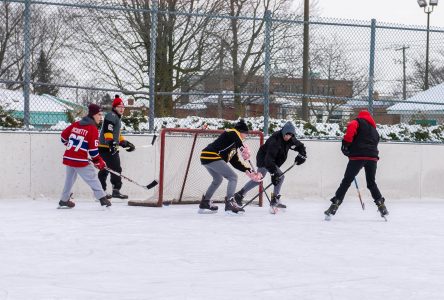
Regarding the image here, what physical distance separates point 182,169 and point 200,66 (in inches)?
57.6

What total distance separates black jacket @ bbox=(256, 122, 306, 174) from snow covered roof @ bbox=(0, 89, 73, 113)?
102 inches

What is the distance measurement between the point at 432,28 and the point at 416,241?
5.52 meters

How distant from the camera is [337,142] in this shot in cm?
1155

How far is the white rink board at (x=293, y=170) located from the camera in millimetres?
10156

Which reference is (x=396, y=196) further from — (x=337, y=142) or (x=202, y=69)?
(x=202, y=69)

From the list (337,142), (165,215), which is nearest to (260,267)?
(165,215)

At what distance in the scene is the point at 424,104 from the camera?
12047mm

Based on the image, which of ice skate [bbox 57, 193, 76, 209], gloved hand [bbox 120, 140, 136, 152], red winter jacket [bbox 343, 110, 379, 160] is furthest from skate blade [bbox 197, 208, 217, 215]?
red winter jacket [bbox 343, 110, 379, 160]

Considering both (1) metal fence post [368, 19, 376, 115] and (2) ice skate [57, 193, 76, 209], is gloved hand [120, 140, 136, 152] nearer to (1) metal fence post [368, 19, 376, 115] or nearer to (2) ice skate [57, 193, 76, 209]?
(2) ice skate [57, 193, 76, 209]

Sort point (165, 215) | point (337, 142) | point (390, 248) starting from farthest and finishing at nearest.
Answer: point (337, 142), point (165, 215), point (390, 248)

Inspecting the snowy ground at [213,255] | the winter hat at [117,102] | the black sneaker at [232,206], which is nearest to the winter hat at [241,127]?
the black sneaker at [232,206]

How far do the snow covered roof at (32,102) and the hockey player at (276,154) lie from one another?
254cm

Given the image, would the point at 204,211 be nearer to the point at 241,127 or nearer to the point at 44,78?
the point at 241,127

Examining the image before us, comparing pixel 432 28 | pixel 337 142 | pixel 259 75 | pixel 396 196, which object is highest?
pixel 432 28
